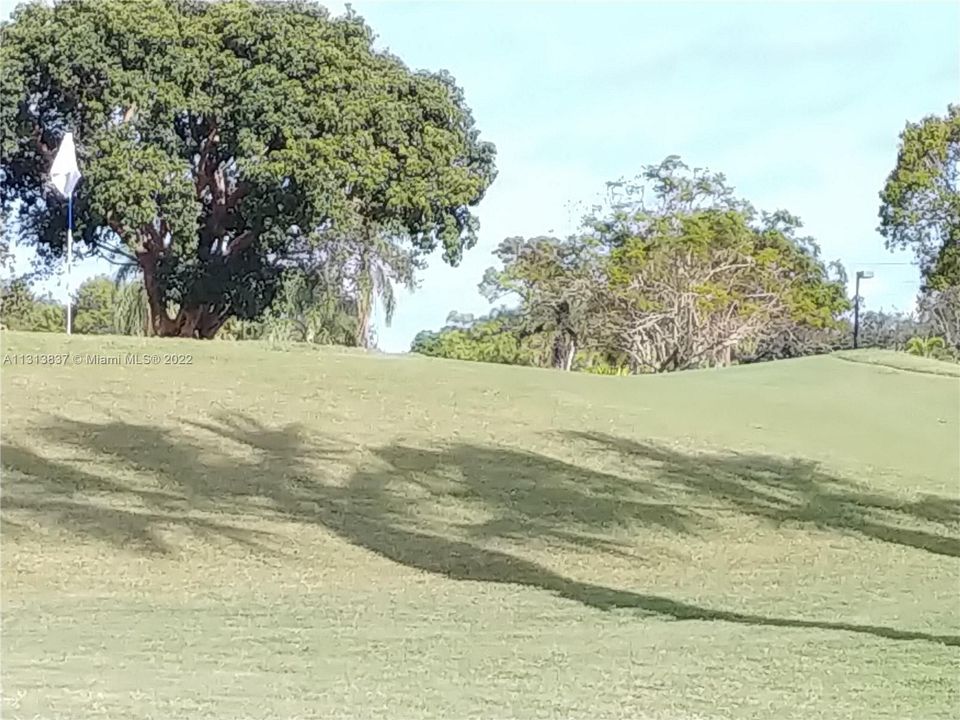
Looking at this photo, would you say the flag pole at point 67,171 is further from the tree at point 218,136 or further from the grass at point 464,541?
the grass at point 464,541

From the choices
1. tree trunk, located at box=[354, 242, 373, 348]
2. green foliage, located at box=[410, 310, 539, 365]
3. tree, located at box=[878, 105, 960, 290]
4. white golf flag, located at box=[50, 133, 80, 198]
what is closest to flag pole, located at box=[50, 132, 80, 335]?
white golf flag, located at box=[50, 133, 80, 198]

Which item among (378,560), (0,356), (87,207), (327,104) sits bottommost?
(378,560)

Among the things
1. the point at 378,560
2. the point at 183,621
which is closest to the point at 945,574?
the point at 378,560

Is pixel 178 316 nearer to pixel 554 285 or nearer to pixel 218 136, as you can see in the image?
pixel 218 136

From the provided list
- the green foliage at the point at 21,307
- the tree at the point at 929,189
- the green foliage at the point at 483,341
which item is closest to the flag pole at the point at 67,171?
the green foliage at the point at 21,307

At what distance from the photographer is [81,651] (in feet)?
18.5

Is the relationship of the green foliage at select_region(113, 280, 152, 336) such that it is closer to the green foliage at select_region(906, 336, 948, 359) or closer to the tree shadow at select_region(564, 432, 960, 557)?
the tree shadow at select_region(564, 432, 960, 557)

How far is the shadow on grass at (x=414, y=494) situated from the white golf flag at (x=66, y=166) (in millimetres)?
9886

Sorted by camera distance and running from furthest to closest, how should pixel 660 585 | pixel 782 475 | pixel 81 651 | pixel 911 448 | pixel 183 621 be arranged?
pixel 911 448 < pixel 782 475 < pixel 660 585 < pixel 183 621 < pixel 81 651

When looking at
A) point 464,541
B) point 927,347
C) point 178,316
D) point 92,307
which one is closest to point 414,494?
point 464,541

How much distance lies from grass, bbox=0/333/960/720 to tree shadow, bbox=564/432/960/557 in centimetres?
5

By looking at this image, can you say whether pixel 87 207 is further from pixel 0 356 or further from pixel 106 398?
pixel 106 398

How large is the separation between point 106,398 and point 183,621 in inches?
280

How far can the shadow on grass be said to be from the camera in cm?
977
